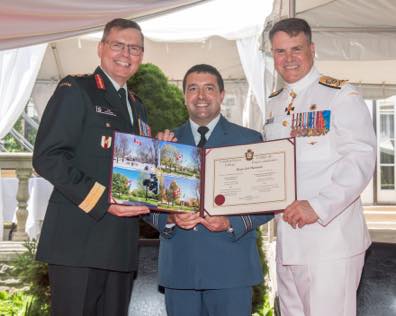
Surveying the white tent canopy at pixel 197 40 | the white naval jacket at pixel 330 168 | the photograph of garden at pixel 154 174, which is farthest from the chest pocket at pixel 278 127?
the white tent canopy at pixel 197 40

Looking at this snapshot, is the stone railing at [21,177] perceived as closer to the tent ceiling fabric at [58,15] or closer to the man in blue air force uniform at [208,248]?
the tent ceiling fabric at [58,15]

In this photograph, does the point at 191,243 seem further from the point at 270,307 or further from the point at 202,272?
the point at 270,307

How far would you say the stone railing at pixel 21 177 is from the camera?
5.59 meters

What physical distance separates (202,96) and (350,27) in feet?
13.7

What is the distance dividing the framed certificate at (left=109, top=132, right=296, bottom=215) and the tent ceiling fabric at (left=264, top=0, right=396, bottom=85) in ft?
12.3

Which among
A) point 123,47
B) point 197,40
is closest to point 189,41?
point 197,40

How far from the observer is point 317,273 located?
225cm

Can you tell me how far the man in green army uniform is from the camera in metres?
2.06

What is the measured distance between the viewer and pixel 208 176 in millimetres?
2275

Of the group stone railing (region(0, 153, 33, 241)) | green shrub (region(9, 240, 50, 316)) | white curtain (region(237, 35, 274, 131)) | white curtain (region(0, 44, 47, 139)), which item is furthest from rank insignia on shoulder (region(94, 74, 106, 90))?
white curtain (region(237, 35, 274, 131))

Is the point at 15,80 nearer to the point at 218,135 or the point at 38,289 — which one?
the point at 38,289

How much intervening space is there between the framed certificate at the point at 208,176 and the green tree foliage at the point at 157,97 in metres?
1.34

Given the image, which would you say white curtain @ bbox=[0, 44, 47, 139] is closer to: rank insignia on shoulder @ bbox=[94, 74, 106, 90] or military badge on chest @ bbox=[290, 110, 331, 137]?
rank insignia on shoulder @ bbox=[94, 74, 106, 90]

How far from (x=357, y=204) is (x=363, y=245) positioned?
0.16 meters
